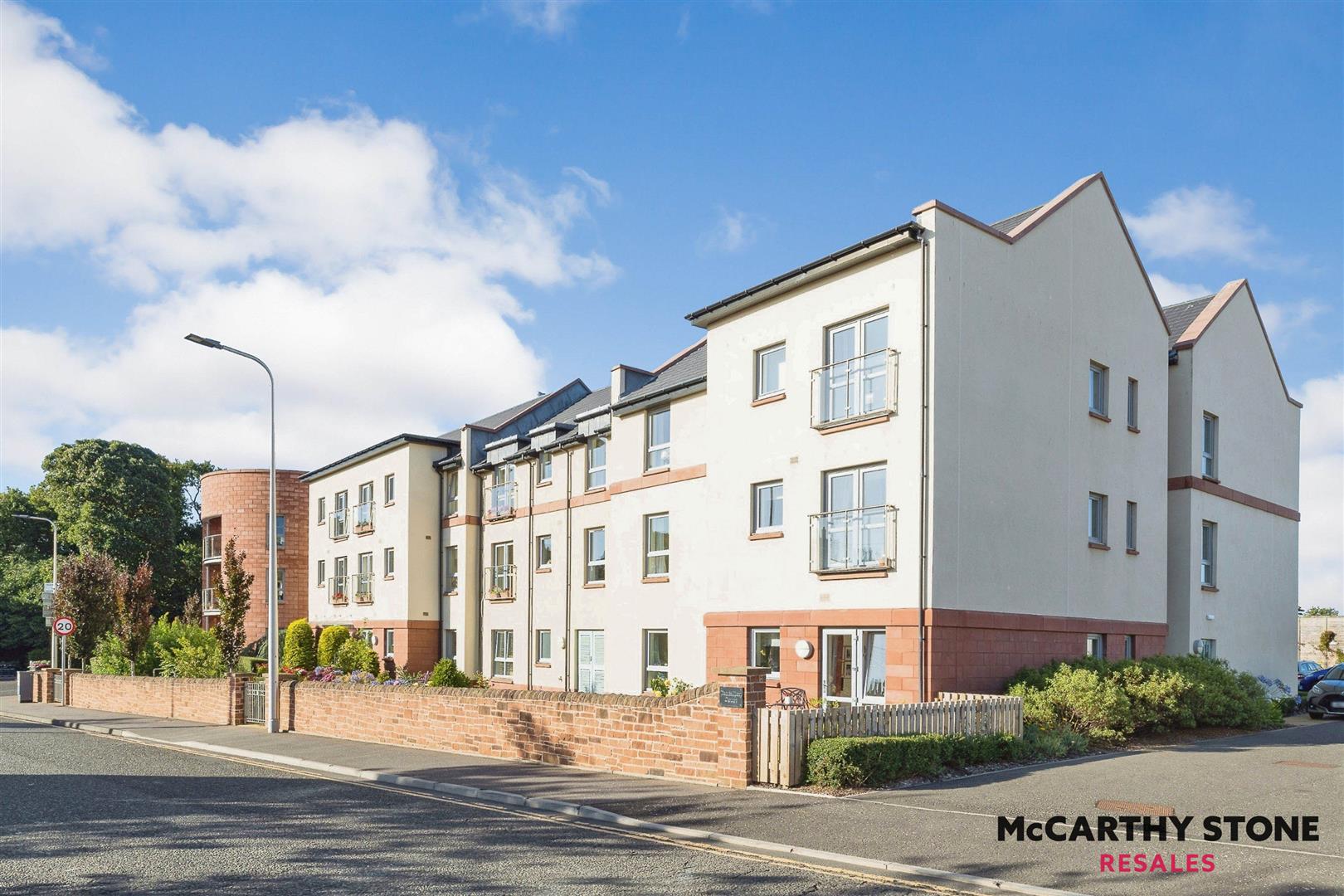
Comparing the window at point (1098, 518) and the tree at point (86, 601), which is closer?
the window at point (1098, 518)

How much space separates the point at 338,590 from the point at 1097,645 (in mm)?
28270

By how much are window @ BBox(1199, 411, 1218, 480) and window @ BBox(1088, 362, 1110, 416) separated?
178 inches

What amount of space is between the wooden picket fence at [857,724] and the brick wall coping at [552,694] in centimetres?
96

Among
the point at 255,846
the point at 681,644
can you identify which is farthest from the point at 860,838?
the point at 681,644

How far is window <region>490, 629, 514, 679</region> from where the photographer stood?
33.0 meters

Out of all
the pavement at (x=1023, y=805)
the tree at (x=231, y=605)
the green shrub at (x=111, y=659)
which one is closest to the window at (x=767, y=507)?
the pavement at (x=1023, y=805)

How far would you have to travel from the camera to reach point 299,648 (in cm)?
3906

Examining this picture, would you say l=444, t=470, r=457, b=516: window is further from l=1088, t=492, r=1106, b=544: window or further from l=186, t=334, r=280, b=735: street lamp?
l=1088, t=492, r=1106, b=544: window

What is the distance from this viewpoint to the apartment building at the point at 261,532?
49406 millimetres

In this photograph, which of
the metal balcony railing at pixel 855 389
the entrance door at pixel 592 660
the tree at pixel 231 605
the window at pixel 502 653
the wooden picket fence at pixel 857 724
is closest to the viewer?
the wooden picket fence at pixel 857 724

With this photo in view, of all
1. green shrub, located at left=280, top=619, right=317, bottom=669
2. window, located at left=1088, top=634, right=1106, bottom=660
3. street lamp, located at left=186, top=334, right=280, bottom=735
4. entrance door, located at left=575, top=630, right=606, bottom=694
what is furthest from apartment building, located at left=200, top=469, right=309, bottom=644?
window, located at left=1088, top=634, right=1106, bottom=660

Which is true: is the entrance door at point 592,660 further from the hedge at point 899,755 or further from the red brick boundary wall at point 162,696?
the hedge at point 899,755

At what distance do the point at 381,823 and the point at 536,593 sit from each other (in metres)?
20.3

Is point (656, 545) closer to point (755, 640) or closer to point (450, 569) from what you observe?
point (755, 640)
